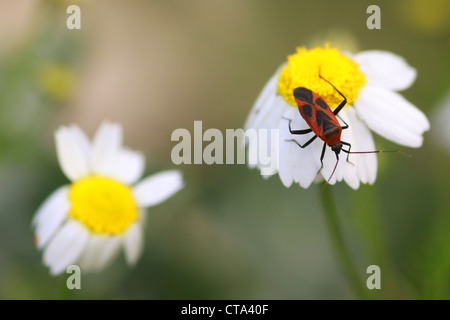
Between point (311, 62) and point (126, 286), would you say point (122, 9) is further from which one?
point (311, 62)

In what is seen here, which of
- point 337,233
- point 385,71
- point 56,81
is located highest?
point 56,81

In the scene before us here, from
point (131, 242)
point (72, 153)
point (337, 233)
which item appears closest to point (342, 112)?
point (337, 233)

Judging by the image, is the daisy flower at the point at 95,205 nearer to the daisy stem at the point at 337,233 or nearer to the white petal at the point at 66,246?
the white petal at the point at 66,246

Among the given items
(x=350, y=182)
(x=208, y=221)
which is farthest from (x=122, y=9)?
(x=350, y=182)

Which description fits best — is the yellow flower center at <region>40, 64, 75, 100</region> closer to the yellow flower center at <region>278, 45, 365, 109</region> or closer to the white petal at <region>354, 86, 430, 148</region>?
Result: the yellow flower center at <region>278, 45, 365, 109</region>

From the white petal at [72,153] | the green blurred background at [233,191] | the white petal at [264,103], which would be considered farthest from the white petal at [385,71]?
the white petal at [72,153]

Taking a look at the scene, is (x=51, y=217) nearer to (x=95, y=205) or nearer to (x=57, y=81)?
(x=95, y=205)
